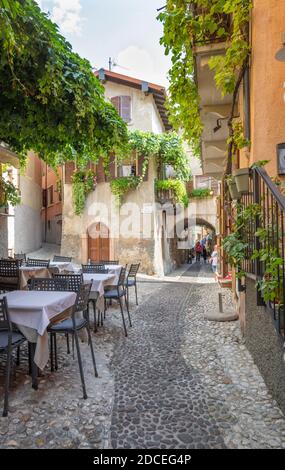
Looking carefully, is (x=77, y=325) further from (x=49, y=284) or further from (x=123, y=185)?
(x=123, y=185)

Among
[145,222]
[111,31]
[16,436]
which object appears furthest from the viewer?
[145,222]

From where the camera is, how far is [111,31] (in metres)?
6.75

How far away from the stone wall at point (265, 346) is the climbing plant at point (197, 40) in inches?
112

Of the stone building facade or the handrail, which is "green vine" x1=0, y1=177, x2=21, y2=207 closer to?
the stone building facade

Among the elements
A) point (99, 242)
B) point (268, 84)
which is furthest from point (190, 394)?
A: point (99, 242)

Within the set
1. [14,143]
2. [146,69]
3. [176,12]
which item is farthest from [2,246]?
[146,69]

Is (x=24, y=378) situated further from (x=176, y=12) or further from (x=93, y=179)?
(x=93, y=179)

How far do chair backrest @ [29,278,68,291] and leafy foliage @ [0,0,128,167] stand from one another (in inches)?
91.7

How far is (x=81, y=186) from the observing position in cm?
1464

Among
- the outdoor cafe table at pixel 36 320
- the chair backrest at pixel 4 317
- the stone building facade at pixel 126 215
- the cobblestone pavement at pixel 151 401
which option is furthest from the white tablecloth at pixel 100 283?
the stone building facade at pixel 126 215

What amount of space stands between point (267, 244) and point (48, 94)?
141 inches

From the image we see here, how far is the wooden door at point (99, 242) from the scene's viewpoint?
14641mm

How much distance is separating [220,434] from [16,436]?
1.52 meters

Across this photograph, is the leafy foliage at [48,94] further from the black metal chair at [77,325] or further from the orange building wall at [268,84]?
the black metal chair at [77,325]
